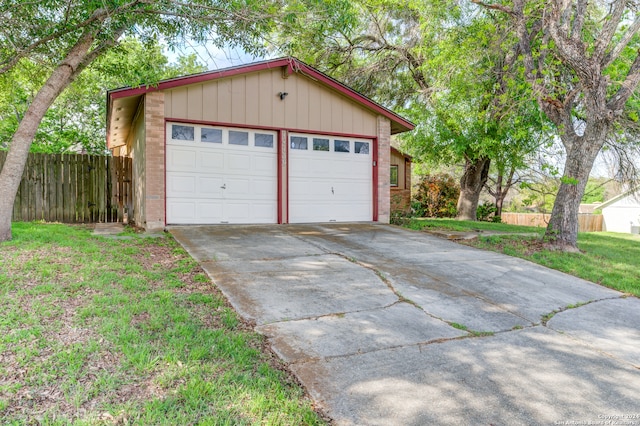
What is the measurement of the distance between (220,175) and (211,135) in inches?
36.7

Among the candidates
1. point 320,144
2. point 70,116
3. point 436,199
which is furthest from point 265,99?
point 70,116

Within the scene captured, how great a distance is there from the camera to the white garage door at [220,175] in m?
8.49

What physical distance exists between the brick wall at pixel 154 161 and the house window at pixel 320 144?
12.0 ft

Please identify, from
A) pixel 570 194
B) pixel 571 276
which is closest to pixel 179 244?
pixel 571 276

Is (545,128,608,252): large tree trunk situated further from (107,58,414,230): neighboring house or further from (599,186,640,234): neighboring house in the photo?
(599,186,640,234): neighboring house

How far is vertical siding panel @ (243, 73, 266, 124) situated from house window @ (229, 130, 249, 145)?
323mm

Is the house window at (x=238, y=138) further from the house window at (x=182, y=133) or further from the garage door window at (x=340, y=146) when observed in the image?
the garage door window at (x=340, y=146)

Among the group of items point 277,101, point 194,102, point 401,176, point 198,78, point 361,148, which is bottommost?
point 401,176

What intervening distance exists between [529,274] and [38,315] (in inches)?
234

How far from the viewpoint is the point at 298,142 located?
973 cm

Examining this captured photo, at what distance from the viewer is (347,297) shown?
13.5 feet

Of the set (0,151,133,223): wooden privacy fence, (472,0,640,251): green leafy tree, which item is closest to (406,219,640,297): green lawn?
(472,0,640,251): green leafy tree

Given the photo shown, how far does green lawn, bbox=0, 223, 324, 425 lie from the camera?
208 centimetres

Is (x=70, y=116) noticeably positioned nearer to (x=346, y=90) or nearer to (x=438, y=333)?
(x=346, y=90)
